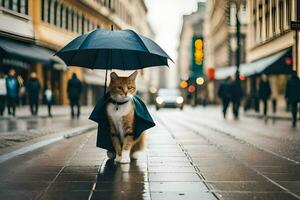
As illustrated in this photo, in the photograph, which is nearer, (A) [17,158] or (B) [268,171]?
(B) [268,171]

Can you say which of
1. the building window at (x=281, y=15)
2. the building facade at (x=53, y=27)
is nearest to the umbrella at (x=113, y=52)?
the building facade at (x=53, y=27)

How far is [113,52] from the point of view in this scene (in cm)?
892

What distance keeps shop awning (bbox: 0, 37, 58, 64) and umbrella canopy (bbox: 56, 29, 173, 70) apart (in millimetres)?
19067

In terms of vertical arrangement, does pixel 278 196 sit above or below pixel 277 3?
below

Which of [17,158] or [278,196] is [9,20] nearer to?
[17,158]

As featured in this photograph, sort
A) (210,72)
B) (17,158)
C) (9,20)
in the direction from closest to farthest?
(17,158) → (9,20) → (210,72)

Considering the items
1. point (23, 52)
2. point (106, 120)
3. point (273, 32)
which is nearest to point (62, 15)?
point (23, 52)

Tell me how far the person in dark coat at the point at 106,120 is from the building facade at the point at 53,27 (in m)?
20.0

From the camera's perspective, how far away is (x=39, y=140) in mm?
11516

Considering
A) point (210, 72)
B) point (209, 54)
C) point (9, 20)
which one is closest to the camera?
point (9, 20)

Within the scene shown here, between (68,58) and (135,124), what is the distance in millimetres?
1607

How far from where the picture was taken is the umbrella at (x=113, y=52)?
7395 mm

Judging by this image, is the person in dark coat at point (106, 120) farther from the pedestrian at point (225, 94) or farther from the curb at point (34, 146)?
the pedestrian at point (225, 94)

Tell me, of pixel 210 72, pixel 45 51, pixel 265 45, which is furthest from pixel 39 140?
pixel 210 72
